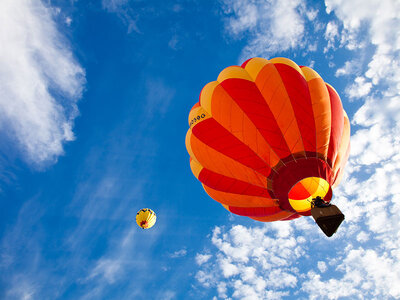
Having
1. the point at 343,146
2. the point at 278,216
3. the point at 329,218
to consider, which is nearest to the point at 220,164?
the point at 278,216

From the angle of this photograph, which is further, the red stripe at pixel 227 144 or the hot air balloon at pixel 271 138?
the red stripe at pixel 227 144

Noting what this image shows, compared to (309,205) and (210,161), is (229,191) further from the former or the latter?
(309,205)

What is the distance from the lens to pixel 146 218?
1486cm

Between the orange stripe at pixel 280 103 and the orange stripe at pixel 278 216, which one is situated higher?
the orange stripe at pixel 280 103

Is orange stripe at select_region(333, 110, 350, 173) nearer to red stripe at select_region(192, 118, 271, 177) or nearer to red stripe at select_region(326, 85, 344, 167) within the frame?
red stripe at select_region(326, 85, 344, 167)

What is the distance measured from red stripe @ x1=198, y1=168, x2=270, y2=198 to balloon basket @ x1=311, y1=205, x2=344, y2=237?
161cm

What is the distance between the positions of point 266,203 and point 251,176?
1.10m

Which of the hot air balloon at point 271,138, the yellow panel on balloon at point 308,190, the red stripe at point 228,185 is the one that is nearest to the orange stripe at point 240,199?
the hot air balloon at point 271,138

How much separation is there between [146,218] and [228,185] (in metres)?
9.14

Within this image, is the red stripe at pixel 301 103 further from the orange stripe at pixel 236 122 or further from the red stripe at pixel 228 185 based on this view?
the red stripe at pixel 228 185

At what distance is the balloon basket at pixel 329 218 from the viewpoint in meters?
5.31

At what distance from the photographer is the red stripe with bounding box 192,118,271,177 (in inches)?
258

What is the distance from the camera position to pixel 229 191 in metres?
7.52

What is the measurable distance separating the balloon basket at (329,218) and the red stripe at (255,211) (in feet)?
5.69
